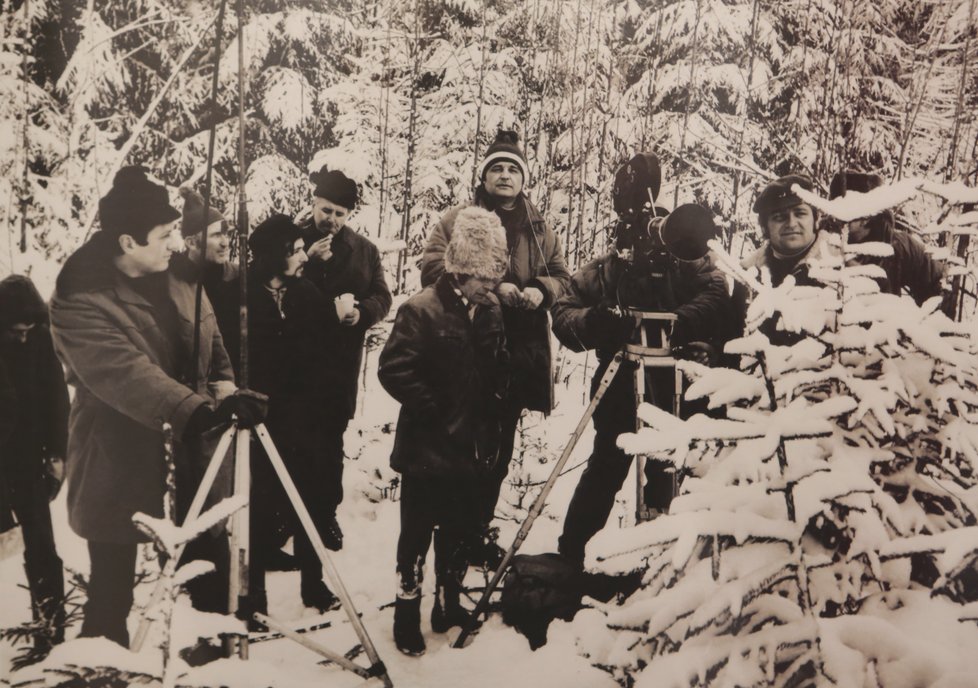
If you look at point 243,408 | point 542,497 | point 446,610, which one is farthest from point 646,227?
point 446,610

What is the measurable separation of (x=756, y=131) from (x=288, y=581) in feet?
7.84

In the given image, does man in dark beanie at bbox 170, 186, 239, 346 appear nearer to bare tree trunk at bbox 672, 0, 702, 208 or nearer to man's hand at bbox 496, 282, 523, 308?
man's hand at bbox 496, 282, 523, 308

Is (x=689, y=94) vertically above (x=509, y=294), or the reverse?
(x=689, y=94)

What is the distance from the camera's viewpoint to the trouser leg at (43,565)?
192 cm

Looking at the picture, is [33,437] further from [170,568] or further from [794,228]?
[794,228]

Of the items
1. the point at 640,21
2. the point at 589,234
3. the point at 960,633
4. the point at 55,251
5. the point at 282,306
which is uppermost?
the point at 640,21

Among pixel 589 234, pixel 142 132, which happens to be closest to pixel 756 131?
pixel 589 234

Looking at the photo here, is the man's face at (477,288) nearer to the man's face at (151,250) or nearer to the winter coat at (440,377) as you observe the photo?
the winter coat at (440,377)

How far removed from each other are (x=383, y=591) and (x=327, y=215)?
1415mm

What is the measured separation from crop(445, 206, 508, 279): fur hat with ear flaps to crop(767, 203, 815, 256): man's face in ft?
2.95

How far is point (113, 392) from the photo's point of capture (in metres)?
1.85

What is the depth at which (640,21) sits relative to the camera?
8.39 feet

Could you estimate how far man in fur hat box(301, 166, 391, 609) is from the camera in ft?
8.27

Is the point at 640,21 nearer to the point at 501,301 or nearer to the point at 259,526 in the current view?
the point at 501,301
